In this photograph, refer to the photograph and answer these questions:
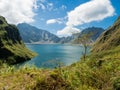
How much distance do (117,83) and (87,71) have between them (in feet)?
9.34

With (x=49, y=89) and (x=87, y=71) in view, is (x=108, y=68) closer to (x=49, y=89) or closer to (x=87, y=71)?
(x=87, y=71)

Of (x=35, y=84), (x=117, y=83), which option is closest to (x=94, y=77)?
(x=117, y=83)

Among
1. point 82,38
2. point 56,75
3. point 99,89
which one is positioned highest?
point 82,38

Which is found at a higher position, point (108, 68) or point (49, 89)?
point (108, 68)

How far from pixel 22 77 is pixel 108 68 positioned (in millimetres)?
5301

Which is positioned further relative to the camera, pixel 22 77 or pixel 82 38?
pixel 82 38

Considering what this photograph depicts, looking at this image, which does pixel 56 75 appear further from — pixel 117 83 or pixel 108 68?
pixel 108 68

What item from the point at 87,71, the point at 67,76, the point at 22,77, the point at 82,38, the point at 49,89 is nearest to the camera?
the point at 49,89

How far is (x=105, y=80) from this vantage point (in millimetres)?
12164

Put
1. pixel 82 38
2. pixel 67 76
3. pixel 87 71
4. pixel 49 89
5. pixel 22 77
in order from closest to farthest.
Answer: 1. pixel 49 89
2. pixel 67 76
3. pixel 87 71
4. pixel 22 77
5. pixel 82 38

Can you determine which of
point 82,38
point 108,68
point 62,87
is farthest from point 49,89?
point 82,38

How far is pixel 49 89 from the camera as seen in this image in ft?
36.3

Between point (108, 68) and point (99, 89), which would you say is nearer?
point (99, 89)

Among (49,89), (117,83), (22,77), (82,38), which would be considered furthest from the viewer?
(82,38)
